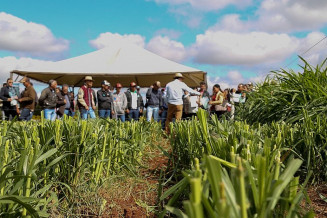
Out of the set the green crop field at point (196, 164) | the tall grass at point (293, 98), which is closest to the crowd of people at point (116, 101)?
the tall grass at point (293, 98)

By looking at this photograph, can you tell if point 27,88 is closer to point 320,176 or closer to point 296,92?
point 296,92

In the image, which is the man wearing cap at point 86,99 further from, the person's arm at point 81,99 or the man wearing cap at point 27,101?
the man wearing cap at point 27,101

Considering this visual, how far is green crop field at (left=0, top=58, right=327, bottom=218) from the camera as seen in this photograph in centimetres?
81

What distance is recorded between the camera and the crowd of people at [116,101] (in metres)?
7.19

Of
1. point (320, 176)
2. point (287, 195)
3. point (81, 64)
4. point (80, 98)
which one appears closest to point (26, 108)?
point (80, 98)

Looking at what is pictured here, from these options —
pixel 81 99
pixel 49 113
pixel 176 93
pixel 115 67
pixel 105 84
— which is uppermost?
pixel 115 67

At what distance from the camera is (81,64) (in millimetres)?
13008

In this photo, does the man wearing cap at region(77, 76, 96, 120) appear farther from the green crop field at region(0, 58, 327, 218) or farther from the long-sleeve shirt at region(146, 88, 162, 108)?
the green crop field at region(0, 58, 327, 218)

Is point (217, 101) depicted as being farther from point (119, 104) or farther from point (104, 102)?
point (104, 102)

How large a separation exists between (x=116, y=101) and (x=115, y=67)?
433 cm

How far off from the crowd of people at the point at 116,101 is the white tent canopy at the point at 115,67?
299 centimetres

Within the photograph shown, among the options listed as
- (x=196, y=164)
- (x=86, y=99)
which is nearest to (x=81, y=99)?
(x=86, y=99)

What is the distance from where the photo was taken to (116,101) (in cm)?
877

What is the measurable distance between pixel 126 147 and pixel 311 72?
7.93 feet
